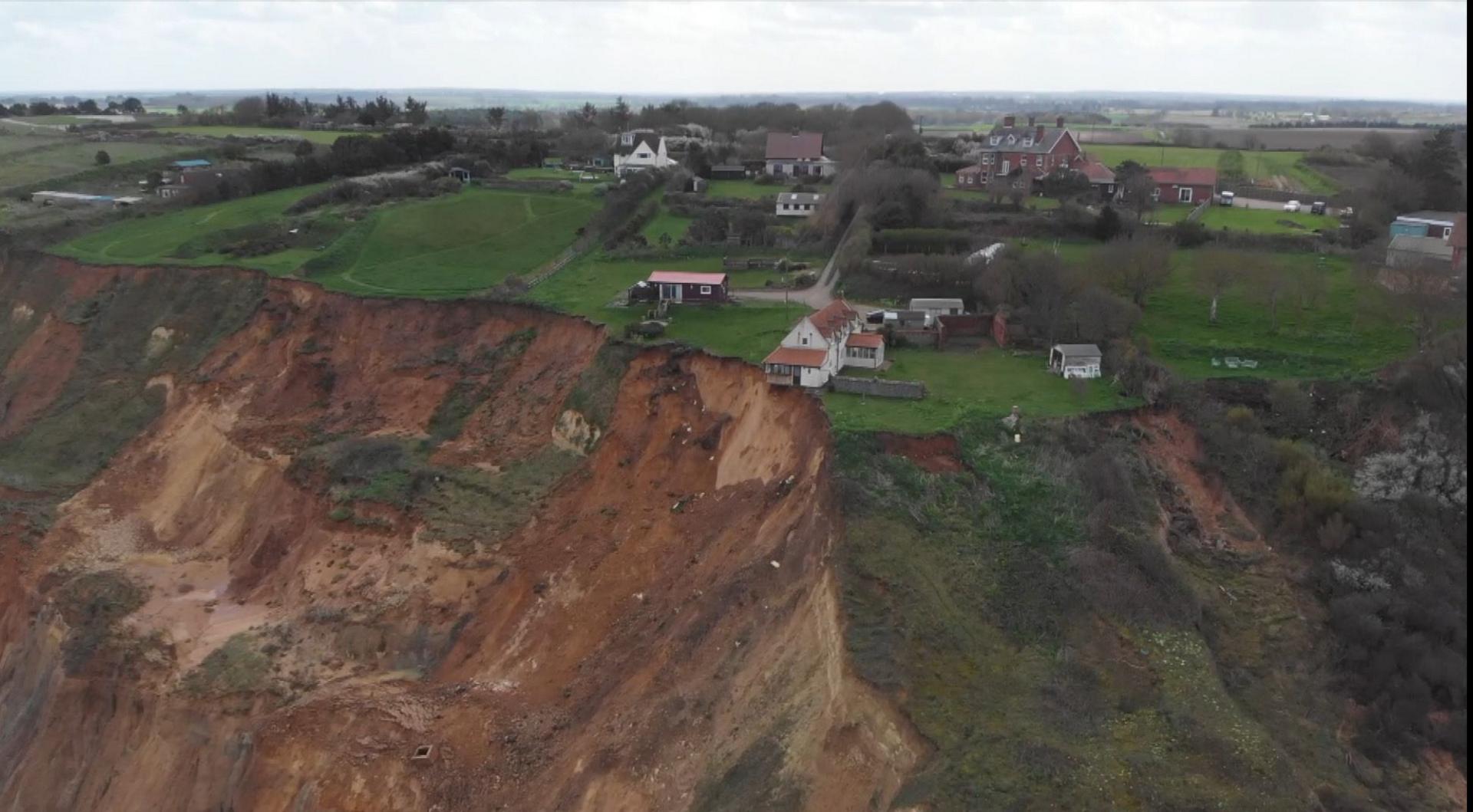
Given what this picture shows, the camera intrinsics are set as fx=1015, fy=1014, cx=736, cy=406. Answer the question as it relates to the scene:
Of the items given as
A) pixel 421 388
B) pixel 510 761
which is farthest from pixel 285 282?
pixel 510 761

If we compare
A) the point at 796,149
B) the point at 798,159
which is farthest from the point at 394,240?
the point at 796,149

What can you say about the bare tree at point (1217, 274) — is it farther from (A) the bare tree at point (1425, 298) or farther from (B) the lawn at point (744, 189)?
(B) the lawn at point (744, 189)

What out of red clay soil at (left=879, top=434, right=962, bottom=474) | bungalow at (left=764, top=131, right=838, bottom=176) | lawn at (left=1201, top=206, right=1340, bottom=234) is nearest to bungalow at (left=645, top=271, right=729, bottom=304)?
red clay soil at (left=879, top=434, right=962, bottom=474)

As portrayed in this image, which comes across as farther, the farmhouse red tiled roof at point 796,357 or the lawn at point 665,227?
the lawn at point 665,227

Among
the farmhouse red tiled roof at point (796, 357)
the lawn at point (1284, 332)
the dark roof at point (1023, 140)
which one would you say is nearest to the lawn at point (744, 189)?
the dark roof at point (1023, 140)

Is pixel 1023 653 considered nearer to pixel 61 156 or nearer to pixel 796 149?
pixel 796 149
